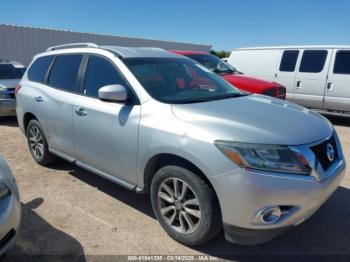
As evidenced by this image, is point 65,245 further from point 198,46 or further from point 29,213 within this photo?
point 198,46

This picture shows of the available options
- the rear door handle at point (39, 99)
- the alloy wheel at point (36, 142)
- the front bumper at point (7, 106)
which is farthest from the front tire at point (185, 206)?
the front bumper at point (7, 106)

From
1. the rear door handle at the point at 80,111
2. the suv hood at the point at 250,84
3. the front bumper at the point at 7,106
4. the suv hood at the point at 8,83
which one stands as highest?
the rear door handle at the point at 80,111

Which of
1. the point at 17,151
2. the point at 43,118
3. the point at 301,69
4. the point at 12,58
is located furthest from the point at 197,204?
the point at 12,58

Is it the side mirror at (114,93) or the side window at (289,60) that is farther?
the side window at (289,60)

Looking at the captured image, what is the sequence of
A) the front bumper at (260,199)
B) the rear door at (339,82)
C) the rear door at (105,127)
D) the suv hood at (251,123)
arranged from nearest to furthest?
1. the front bumper at (260,199)
2. the suv hood at (251,123)
3. the rear door at (105,127)
4. the rear door at (339,82)

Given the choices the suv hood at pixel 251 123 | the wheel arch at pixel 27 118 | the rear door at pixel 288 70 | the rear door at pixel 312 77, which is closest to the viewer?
the suv hood at pixel 251 123

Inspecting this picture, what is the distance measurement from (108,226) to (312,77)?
24.1ft

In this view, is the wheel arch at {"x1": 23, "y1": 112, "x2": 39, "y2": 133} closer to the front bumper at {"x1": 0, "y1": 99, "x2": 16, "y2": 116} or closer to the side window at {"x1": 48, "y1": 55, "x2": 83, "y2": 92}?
the side window at {"x1": 48, "y1": 55, "x2": 83, "y2": 92}

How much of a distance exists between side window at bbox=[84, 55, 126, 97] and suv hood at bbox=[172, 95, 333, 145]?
3.12 ft

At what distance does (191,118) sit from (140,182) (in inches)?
36.0

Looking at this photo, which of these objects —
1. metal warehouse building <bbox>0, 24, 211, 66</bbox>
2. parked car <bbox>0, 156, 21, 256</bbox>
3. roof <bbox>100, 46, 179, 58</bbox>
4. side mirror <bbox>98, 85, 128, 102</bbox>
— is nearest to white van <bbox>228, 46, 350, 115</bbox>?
roof <bbox>100, 46, 179, 58</bbox>

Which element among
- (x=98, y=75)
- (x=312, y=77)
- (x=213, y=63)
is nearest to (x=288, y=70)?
(x=312, y=77)

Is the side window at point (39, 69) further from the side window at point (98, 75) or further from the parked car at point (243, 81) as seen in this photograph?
the parked car at point (243, 81)

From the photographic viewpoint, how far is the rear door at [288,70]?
9.27 metres
